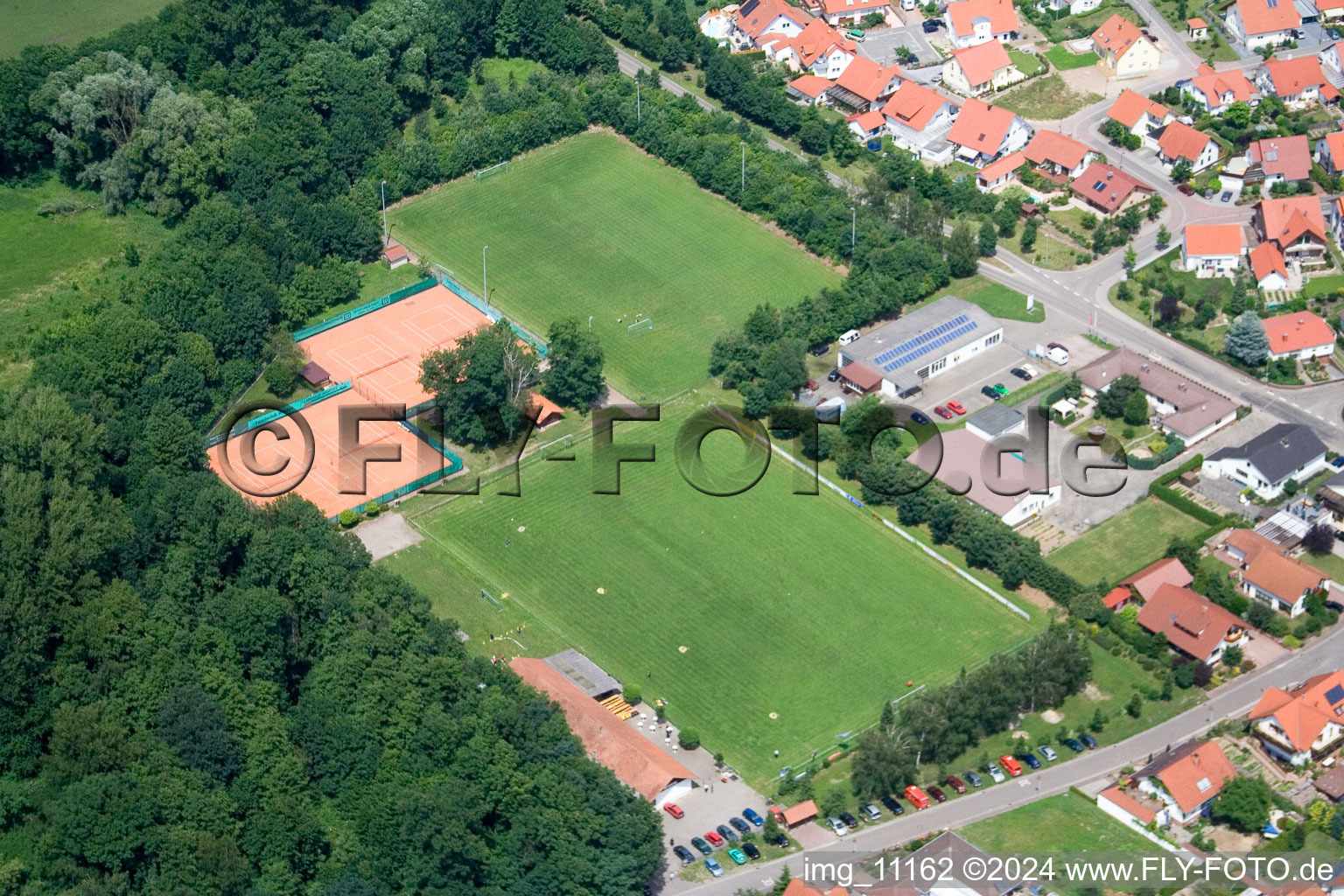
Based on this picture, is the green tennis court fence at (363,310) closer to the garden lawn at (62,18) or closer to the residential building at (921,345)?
the residential building at (921,345)

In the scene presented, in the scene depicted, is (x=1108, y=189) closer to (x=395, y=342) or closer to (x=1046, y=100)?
(x=1046, y=100)

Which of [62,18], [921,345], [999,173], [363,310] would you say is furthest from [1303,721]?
[62,18]

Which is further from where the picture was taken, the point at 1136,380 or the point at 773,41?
the point at 773,41

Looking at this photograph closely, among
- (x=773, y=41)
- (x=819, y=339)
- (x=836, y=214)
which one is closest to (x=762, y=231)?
(x=836, y=214)

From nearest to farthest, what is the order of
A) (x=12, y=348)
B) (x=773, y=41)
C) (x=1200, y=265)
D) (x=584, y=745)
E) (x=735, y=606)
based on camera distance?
(x=584, y=745) → (x=735, y=606) → (x=12, y=348) → (x=1200, y=265) → (x=773, y=41)

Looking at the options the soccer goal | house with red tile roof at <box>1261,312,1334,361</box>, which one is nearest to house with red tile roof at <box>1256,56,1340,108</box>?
house with red tile roof at <box>1261,312,1334,361</box>

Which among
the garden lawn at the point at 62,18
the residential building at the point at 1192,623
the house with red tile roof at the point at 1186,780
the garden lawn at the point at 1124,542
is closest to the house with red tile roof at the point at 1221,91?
the garden lawn at the point at 1124,542

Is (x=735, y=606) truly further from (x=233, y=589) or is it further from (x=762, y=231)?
(x=762, y=231)

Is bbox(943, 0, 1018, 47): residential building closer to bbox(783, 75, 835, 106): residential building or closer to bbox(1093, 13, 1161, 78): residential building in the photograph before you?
bbox(1093, 13, 1161, 78): residential building
